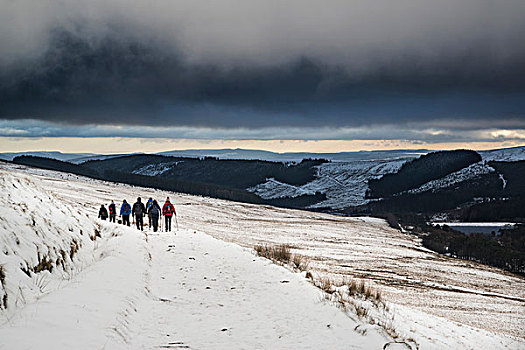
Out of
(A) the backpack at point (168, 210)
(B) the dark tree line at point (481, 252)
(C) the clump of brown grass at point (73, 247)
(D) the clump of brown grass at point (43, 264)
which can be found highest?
(D) the clump of brown grass at point (43, 264)

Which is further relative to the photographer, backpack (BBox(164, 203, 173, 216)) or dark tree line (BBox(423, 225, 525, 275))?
dark tree line (BBox(423, 225, 525, 275))

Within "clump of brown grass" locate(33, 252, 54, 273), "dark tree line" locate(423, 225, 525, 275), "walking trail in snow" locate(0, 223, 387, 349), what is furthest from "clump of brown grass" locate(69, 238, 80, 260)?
"dark tree line" locate(423, 225, 525, 275)

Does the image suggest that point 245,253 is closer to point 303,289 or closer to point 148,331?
point 303,289

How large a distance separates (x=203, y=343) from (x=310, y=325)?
2658mm

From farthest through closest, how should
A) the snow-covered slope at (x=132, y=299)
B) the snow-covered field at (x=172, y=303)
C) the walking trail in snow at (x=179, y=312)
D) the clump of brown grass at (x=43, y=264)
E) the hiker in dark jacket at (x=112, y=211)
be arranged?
the hiker in dark jacket at (x=112, y=211), the clump of brown grass at (x=43, y=264), the snow-covered field at (x=172, y=303), the snow-covered slope at (x=132, y=299), the walking trail in snow at (x=179, y=312)

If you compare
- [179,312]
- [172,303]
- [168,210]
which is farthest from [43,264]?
[168,210]

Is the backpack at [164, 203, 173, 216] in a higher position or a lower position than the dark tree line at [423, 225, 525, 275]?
higher

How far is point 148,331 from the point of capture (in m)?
8.87

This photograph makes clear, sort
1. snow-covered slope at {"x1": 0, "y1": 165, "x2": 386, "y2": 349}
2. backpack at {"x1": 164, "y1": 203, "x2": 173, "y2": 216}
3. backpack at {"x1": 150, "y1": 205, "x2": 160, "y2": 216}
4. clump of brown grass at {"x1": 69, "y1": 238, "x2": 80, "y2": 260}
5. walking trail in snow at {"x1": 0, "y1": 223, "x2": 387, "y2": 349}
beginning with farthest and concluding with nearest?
backpack at {"x1": 164, "y1": 203, "x2": 173, "y2": 216}, backpack at {"x1": 150, "y1": 205, "x2": 160, "y2": 216}, clump of brown grass at {"x1": 69, "y1": 238, "x2": 80, "y2": 260}, snow-covered slope at {"x1": 0, "y1": 165, "x2": 386, "y2": 349}, walking trail in snow at {"x1": 0, "y1": 223, "x2": 387, "y2": 349}

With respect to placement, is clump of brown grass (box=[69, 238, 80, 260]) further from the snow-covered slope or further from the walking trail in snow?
the walking trail in snow

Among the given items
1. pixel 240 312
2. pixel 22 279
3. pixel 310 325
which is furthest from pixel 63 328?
pixel 310 325

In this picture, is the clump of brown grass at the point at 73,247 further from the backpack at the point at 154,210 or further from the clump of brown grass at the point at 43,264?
the backpack at the point at 154,210

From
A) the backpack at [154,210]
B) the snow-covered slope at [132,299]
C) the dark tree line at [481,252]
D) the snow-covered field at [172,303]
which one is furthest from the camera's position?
the dark tree line at [481,252]

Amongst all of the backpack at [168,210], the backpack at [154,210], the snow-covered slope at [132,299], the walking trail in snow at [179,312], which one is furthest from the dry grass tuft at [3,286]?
the backpack at [168,210]
